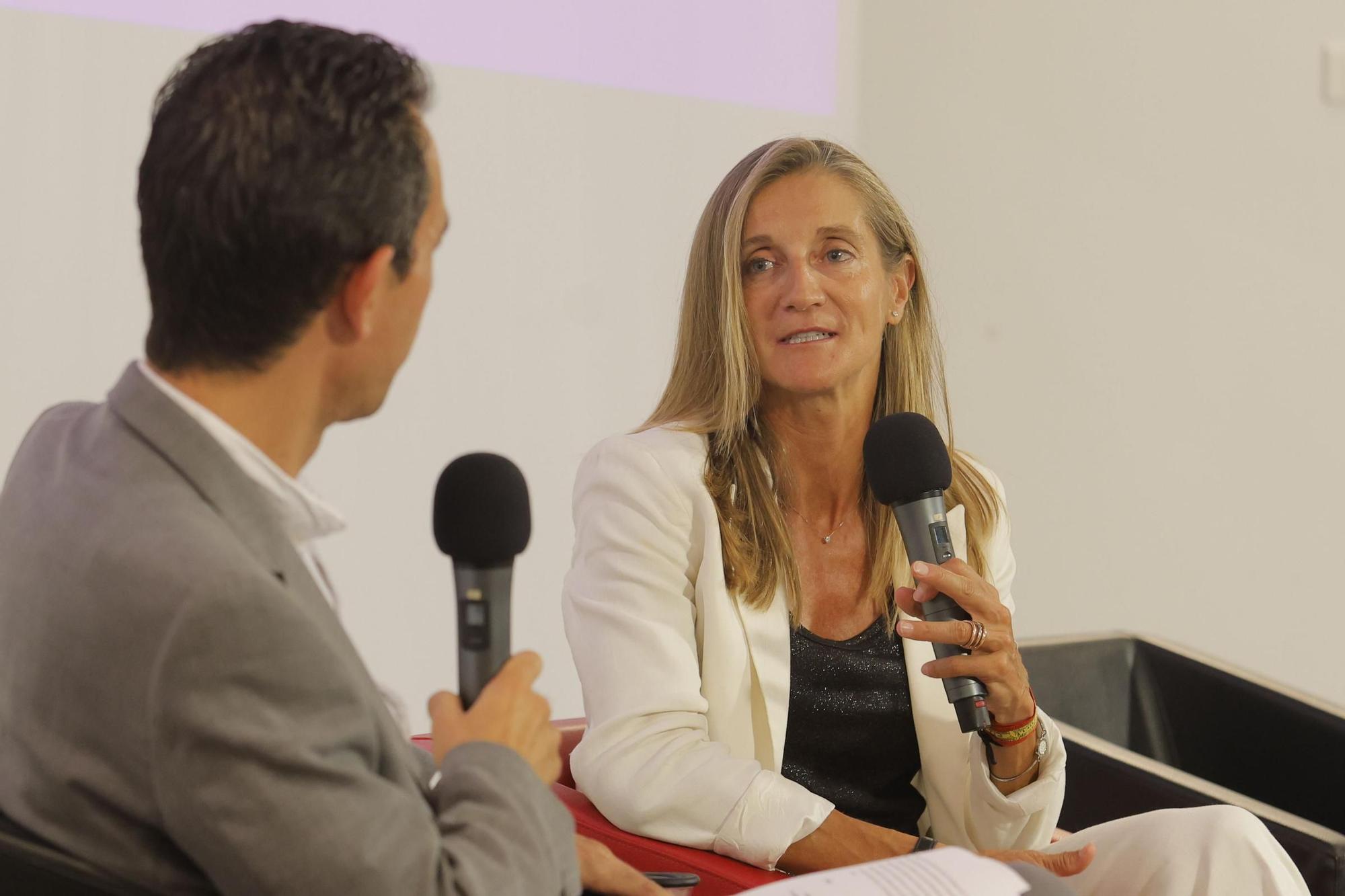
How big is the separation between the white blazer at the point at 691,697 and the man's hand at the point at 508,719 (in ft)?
2.11

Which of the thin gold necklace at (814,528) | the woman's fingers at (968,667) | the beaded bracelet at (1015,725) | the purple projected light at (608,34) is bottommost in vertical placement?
the beaded bracelet at (1015,725)

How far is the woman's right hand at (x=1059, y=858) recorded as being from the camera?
168 cm

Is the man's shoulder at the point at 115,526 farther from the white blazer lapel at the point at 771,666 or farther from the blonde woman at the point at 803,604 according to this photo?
the white blazer lapel at the point at 771,666

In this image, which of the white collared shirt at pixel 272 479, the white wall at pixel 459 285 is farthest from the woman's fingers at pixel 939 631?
the white wall at pixel 459 285

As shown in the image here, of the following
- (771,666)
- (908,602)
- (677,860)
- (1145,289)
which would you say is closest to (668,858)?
(677,860)

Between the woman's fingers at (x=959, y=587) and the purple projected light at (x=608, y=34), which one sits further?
the purple projected light at (x=608, y=34)

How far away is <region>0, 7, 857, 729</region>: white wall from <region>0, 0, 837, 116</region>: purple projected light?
0.14 ft

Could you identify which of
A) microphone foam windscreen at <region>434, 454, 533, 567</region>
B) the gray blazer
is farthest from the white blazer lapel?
the gray blazer

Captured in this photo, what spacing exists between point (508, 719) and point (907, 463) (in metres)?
0.72

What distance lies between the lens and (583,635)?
190 centimetres

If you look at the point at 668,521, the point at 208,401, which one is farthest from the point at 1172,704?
the point at 208,401

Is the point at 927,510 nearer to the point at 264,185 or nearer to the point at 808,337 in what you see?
the point at 808,337

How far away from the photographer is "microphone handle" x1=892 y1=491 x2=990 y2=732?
1.65 metres

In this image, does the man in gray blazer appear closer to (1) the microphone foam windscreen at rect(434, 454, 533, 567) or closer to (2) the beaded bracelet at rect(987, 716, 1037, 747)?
(1) the microphone foam windscreen at rect(434, 454, 533, 567)
